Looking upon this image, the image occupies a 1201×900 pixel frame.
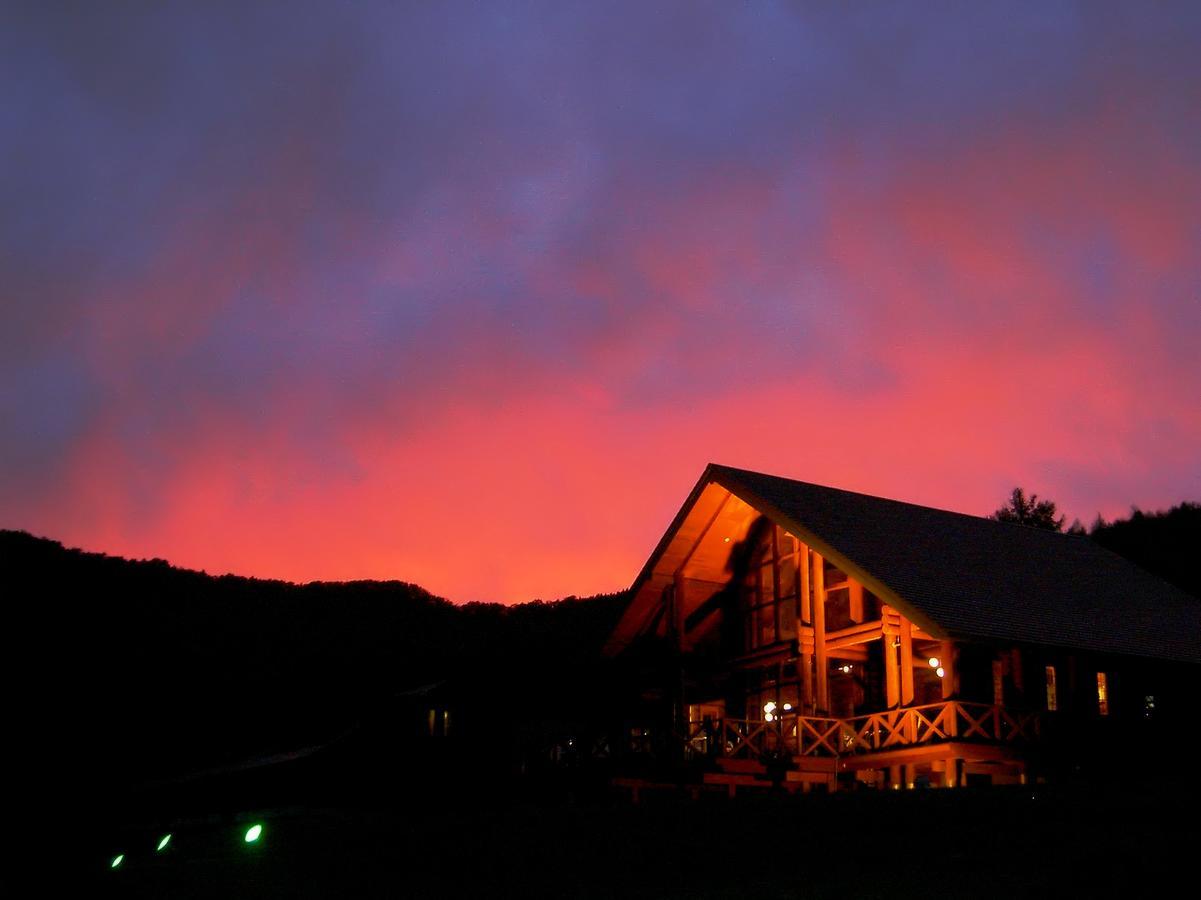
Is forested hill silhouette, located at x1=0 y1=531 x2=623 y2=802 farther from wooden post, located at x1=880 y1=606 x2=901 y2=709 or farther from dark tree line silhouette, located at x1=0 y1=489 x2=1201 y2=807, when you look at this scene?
wooden post, located at x1=880 y1=606 x2=901 y2=709

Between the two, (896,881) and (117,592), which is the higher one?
(117,592)

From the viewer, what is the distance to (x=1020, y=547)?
112 ft

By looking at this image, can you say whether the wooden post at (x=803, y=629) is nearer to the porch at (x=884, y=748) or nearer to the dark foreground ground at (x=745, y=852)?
the porch at (x=884, y=748)

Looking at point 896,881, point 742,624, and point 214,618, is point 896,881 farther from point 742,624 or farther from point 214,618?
point 214,618

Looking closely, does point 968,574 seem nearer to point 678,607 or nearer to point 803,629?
point 803,629

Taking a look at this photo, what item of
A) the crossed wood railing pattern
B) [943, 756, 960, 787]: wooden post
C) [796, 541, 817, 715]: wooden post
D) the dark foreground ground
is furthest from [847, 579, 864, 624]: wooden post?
the dark foreground ground

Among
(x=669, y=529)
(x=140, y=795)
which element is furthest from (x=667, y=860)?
(x=140, y=795)

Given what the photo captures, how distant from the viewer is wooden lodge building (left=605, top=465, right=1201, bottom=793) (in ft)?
85.2

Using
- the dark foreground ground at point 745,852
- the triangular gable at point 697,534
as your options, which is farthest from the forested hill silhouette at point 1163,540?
the dark foreground ground at point 745,852

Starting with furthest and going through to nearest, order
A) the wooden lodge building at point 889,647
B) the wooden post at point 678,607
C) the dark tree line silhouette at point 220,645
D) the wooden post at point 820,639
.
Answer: the dark tree line silhouette at point 220,645
the wooden post at point 678,607
the wooden post at point 820,639
the wooden lodge building at point 889,647

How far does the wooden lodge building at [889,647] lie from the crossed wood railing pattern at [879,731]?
48 millimetres

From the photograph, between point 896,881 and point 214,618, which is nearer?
point 896,881

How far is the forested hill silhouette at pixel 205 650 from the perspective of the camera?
4356 cm

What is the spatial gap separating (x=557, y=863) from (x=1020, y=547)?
20.8 m
